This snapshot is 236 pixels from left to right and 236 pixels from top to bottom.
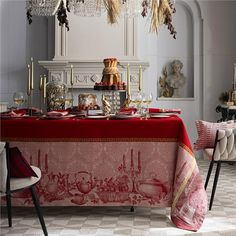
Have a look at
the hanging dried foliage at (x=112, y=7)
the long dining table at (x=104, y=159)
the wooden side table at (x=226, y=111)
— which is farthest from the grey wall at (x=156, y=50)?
the long dining table at (x=104, y=159)

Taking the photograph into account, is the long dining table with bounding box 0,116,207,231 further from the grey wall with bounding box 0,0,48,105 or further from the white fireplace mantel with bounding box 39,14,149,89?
the grey wall with bounding box 0,0,48,105

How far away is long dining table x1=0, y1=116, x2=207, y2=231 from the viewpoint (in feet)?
11.7

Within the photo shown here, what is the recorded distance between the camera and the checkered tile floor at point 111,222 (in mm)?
3327

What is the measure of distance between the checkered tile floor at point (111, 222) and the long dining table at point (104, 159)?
0.14 m

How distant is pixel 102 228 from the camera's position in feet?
11.2

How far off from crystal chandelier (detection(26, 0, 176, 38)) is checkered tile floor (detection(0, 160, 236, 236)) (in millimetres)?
1497

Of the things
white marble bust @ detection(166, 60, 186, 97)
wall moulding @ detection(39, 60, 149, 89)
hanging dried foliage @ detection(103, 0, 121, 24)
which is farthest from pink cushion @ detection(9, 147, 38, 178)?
white marble bust @ detection(166, 60, 186, 97)

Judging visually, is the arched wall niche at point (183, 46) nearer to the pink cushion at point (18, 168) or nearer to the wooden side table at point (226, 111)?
the wooden side table at point (226, 111)

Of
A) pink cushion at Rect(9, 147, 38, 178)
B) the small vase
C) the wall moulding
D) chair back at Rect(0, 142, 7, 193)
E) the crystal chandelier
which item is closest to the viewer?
chair back at Rect(0, 142, 7, 193)

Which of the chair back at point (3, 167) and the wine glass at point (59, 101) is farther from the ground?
the wine glass at point (59, 101)

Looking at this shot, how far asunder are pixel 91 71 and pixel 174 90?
64.2 inches

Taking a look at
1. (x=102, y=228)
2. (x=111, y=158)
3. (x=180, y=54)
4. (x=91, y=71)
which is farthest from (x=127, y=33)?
(x=102, y=228)

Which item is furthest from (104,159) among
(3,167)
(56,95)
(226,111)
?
(226,111)

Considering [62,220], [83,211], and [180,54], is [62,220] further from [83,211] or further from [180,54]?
[180,54]
